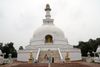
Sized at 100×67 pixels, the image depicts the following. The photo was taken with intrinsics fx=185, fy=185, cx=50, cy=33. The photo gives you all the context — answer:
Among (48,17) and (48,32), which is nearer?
(48,32)

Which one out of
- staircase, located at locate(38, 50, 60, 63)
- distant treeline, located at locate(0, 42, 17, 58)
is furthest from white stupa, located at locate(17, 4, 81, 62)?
distant treeline, located at locate(0, 42, 17, 58)

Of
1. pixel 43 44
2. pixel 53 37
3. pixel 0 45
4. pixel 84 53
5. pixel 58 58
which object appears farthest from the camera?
pixel 84 53

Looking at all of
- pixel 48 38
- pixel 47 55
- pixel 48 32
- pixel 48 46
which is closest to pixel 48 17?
pixel 48 32

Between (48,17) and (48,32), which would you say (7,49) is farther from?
(48,32)

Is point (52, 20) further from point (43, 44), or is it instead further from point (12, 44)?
point (12, 44)

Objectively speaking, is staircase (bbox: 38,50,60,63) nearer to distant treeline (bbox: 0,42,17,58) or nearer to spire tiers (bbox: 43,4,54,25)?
spire tiers (bbox: 43,4,54,25)

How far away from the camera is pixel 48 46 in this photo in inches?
1335

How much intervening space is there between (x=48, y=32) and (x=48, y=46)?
15.5 ft

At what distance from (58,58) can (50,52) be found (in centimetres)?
228

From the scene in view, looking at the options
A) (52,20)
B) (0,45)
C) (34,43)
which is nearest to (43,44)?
(34,43)

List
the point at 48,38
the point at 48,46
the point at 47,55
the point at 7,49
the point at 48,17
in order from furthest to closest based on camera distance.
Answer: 1. the point at 7,49
2. the point at 48,17
3. the point at 48,38
4. the point at 48,46
5. the point at 47,55

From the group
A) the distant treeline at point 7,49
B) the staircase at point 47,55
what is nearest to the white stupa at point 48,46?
the staircase at point 47,55

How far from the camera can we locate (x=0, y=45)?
5009 centimetres

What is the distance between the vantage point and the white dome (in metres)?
37.8
